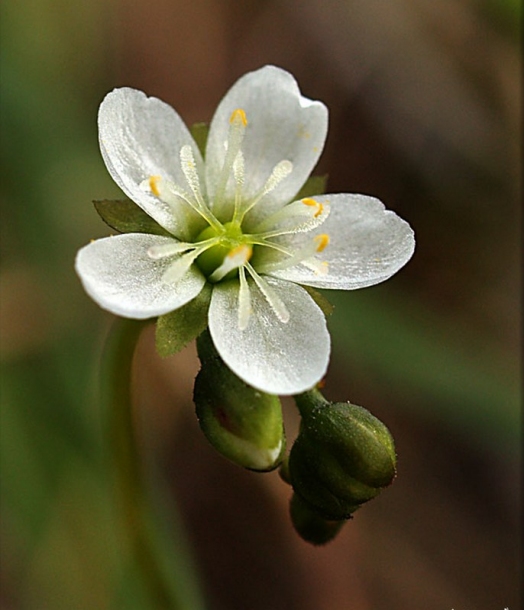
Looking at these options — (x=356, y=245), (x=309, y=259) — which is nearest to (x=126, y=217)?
(x=309, y=259)

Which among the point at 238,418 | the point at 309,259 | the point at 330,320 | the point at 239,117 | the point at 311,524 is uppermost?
the point at 239,117

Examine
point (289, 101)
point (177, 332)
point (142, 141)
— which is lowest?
point (177, 332)

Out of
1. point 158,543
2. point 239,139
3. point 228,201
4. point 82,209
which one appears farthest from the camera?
point 82,209

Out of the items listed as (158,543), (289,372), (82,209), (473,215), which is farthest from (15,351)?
(473,215)

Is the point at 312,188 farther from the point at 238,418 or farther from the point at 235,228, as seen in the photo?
the point at 238,418

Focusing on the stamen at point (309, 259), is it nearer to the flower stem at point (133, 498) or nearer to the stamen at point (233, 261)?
the stamen at point (233, 261)

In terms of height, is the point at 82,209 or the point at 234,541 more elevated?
the point at 82,209

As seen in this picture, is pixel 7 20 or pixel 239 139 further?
pixel 7 20

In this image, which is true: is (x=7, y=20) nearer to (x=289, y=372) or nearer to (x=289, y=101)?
(x=289, y=101)
